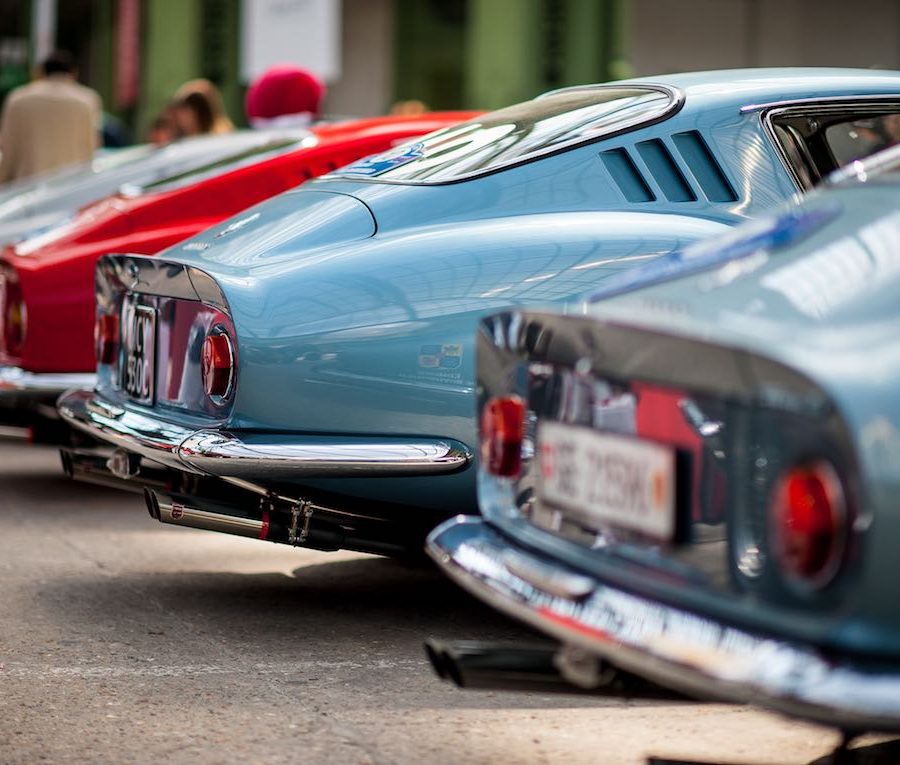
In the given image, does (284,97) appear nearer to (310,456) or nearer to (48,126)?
(48,126)

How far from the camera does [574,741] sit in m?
3.48

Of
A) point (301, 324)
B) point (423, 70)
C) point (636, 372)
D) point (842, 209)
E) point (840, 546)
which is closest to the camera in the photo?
point (840, 546)

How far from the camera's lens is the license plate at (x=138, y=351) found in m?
4.61

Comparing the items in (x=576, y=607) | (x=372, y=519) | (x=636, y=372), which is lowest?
(x=372, y=519)

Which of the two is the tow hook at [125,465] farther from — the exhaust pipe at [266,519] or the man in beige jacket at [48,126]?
the man in beige jacket at [48,126]

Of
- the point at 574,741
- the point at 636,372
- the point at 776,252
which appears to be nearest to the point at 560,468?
the point at 636,372

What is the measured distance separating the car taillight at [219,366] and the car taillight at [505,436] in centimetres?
123

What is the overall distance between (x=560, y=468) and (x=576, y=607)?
337 millimetres

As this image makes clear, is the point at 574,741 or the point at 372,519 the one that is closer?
the point at 574,741

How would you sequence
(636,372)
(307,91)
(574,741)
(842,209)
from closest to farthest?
(636,372) → (842,209) → (574,741) → (307,91)

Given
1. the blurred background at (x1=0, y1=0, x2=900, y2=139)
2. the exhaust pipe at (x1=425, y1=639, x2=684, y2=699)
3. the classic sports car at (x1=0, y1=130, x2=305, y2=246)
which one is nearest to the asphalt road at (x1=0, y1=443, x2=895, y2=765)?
the exhaust pipe at (x1=425, y1=639, x2=684, y2=699)

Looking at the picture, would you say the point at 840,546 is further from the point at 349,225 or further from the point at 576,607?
Result: the point at 349,225

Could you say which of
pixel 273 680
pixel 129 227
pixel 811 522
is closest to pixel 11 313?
pixel 129 227

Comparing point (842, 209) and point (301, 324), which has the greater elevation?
point (842, 209)
